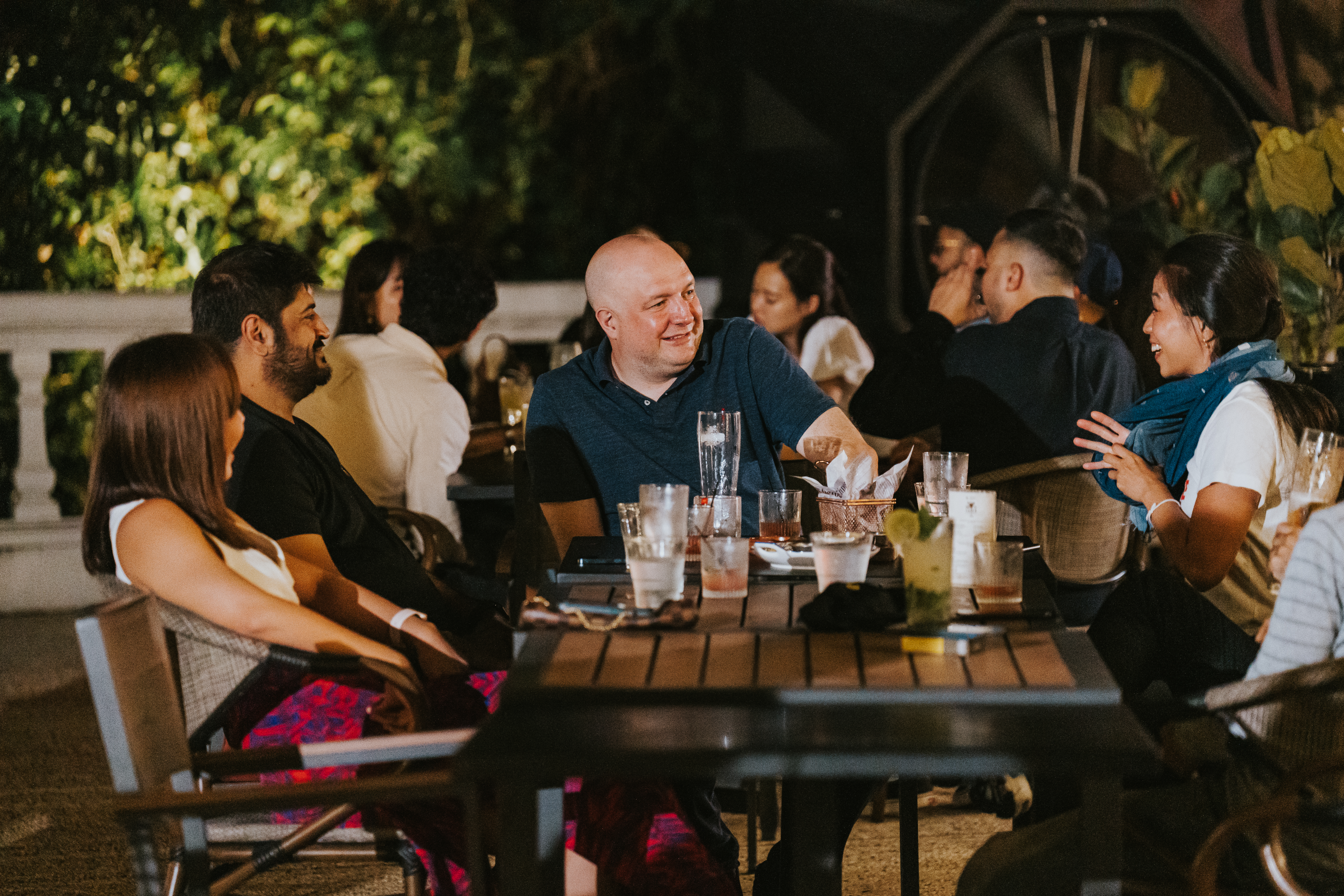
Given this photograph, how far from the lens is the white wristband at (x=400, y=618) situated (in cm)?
271

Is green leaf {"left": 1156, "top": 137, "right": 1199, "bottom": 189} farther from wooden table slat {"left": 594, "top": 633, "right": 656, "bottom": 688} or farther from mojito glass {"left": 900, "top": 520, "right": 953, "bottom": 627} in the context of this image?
wooden table slat {"left": 594, "top": 633, "right": 656, "bottom": 688}

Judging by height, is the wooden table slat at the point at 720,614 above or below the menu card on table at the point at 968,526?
below

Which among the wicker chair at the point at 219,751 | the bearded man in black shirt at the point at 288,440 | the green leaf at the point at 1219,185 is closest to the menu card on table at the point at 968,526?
the wicker chair at the point at 219,751

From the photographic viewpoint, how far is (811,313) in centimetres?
538

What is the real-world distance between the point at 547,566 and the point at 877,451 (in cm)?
203

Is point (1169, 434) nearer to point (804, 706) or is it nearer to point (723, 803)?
point (723, 803)

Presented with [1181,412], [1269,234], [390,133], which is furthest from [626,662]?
[390,133]

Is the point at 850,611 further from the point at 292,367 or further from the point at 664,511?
the point at 292,367

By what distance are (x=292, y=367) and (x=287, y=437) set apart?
0.18m

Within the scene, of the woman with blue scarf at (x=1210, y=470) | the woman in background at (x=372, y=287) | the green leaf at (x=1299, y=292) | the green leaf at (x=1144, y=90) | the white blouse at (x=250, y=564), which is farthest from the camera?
the green leaf at (x=1144, y=90)

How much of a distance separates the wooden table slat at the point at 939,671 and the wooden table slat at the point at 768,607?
0.78ft

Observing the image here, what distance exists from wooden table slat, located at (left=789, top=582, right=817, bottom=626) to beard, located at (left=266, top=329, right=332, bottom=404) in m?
1.19

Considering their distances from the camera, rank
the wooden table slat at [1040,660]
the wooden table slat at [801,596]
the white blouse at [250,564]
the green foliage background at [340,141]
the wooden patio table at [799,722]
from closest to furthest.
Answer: the wooden patio table at [799,722], the wooden table slat at [1040,660], the wooden table slat at [801,596], the white blouse at [250,564], the green foliage background at [340,141]

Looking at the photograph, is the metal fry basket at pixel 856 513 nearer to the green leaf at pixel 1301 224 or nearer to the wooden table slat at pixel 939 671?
the wooden table slat at pixel 939 671
